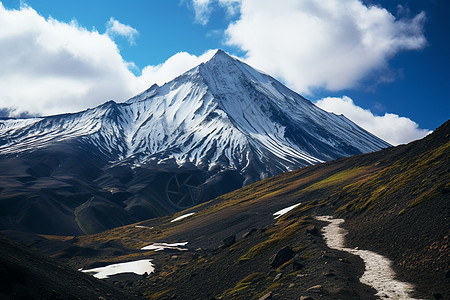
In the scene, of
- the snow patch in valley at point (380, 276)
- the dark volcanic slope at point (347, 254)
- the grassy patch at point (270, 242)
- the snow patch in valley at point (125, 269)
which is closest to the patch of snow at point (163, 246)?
the snow patch in valley at point (125, 269)

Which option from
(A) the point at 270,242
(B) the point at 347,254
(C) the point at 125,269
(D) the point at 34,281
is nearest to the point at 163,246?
(C) the point at 125,269

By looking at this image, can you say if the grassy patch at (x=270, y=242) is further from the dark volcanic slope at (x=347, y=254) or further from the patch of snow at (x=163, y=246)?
the patch of snow at (x=163, y=246)

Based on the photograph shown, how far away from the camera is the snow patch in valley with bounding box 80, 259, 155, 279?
78.3 m

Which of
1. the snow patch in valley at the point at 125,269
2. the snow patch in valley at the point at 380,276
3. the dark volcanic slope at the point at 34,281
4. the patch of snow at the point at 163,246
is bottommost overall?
the patch of snow at the point at 163,246

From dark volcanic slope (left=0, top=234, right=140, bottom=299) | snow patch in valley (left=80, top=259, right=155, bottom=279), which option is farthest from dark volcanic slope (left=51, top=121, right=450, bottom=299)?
dark volcanic slope (left=0, top=234, right=140, bottom=299)

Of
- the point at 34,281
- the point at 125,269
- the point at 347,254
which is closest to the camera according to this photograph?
the point at 34,281

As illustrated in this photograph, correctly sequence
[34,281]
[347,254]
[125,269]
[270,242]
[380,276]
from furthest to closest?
[125,269] → [270,242] → [347,254] → [380,276] → [34,281]

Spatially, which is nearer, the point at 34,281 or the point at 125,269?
the point at 34,281

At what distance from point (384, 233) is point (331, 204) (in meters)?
36.3

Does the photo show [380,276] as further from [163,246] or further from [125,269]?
[163,246]

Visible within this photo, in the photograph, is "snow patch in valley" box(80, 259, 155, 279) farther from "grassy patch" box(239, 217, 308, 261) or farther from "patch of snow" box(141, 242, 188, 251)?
"grassy patch" box(239, 217, 308, 261)

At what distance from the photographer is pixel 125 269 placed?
268ft

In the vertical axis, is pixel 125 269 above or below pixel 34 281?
below

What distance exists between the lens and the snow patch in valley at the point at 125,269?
257 feet
